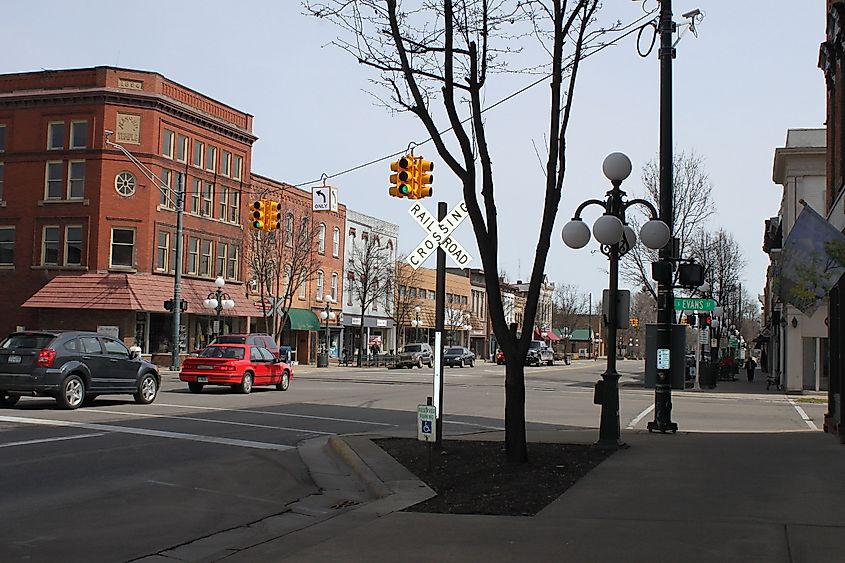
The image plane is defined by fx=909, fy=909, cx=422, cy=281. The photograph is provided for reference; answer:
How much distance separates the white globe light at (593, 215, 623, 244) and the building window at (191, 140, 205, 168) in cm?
3907

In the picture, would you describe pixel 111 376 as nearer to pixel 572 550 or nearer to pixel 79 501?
pixel 79 501

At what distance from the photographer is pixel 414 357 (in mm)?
61156

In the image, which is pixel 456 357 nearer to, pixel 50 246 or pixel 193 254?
pixel 193 254

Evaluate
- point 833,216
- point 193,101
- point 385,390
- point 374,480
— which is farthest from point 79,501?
point 193,101

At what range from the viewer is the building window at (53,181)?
4616 cm

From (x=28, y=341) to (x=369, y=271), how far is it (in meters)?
48.0

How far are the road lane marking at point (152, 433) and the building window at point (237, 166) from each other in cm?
3780

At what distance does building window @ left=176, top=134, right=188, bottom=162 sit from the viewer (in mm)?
48469

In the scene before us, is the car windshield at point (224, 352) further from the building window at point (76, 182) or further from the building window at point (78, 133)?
the building window at point (78, 133)

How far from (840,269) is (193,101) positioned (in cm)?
4260

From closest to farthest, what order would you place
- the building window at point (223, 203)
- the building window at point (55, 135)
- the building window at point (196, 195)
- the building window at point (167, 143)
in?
the building window at point (55, 135)
the building window at point (167, 143)
the building window at point (196, 195)
the building window at point (223, 203)

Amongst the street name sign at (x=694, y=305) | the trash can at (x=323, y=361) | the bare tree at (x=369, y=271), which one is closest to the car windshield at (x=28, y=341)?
the street name sign at (x=694, y=305)

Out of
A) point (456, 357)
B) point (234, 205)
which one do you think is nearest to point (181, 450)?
point (234, 205)

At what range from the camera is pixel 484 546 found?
24.3ft
